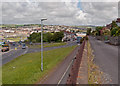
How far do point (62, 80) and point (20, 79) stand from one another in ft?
21.0

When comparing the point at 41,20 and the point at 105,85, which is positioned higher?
the point at 41,20

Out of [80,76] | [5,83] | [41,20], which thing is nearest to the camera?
[80,76]

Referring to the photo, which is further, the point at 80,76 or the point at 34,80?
the point at 34,80

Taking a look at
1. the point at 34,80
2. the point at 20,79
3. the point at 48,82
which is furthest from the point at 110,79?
the point at 20,79

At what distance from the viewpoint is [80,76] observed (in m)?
11.4

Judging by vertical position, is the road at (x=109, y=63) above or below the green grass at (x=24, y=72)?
above

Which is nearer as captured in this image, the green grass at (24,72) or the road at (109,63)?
the road at (109,63)

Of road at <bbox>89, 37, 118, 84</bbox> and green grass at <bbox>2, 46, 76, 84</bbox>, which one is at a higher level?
road at <bbox>89, 37, 118, 84</bbox>

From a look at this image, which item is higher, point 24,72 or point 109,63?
point 109,63

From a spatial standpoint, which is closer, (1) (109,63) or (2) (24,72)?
(1) (109,63)

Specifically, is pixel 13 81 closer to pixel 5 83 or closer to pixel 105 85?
pixel 5 83

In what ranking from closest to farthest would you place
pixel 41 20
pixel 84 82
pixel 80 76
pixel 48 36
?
pixel 84 82 < pixel 80 76 < pixel 41 20 < pixel 48 36

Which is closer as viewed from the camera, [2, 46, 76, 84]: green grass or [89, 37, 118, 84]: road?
[89, 37, 118, 84]: road

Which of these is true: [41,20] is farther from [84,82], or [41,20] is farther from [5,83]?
[84,82]
